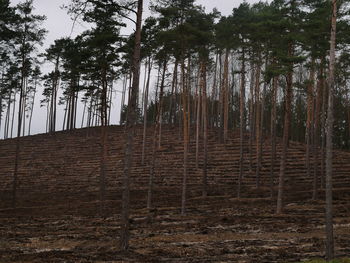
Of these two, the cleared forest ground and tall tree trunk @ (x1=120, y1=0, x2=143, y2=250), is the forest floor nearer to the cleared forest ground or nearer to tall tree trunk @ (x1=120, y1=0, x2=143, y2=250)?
the cleared forest ground

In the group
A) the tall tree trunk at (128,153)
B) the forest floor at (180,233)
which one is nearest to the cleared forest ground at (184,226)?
the forest floor at (180,233)

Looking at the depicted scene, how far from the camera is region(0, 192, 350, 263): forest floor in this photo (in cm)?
972

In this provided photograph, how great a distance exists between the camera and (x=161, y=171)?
3170cm

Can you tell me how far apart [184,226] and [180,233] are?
1454 mm

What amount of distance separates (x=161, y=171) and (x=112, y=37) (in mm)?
15727

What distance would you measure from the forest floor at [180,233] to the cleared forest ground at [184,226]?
0.03 meters

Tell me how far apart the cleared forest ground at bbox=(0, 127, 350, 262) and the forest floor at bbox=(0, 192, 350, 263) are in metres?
0.03

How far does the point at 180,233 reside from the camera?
44.7 ft

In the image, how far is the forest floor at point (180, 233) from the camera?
9.72 meters

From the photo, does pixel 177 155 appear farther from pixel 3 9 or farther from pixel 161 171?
pixel 3 9

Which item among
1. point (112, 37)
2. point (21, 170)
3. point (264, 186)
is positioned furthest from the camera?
point (21, 170)

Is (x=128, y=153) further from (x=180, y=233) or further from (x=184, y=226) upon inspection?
(x=184, y=226)

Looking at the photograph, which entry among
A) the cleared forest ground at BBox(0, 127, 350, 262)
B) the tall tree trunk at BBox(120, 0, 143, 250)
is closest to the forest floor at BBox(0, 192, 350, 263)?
the cleared forest ground at BBox(0, 127, 350, 262)

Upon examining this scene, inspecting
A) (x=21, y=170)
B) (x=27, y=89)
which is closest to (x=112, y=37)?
(x=21, y=170)
